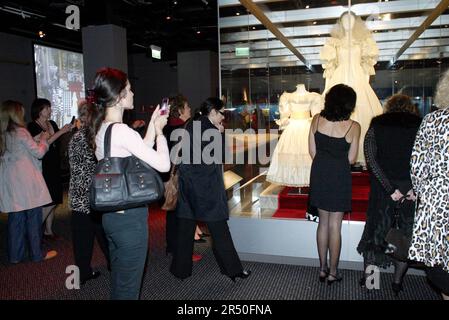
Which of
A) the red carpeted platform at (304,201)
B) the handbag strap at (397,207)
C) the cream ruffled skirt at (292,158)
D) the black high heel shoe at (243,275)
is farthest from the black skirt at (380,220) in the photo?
the cream ruffled skirt at (292,158)

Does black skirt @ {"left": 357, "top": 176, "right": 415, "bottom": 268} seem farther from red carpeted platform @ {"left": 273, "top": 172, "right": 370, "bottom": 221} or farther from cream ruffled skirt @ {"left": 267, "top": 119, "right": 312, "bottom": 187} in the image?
cream ruffled skirt @ {"left": 267, "top": 119, "right": 312, "bottom": 187}

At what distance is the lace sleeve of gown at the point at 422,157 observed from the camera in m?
1.84

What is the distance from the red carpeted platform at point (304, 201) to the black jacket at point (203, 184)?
2.96 feet

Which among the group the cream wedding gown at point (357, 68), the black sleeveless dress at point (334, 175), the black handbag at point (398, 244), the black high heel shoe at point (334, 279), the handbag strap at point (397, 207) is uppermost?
the cream wedding gown at point (357, 68)

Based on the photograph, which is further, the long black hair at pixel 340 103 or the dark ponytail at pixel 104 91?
the long black hair at pixel 340 103

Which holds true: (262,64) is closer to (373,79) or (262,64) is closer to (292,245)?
(373,79)

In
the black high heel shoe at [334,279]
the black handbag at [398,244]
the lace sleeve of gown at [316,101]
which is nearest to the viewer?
the black handbag at [398,244]

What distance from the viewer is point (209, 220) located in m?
3.52

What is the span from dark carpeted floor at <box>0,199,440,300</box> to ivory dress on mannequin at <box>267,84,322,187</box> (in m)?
1.10

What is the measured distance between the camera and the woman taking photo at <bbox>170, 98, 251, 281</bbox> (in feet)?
11.5

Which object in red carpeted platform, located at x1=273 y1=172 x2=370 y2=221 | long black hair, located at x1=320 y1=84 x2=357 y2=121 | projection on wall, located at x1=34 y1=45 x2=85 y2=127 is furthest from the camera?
projection on wall, located at x1=34 y1=45 x2=85 y2=127

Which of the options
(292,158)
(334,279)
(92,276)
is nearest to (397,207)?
(334,279)

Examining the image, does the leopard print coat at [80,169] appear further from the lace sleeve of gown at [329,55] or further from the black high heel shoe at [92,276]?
the lace sleeve of gown at [329,55]

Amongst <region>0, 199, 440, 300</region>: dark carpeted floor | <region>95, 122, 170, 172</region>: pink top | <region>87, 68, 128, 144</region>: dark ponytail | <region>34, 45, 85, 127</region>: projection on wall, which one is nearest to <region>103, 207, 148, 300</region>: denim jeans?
<region>95, 122, 170, 172</region>: pink top
